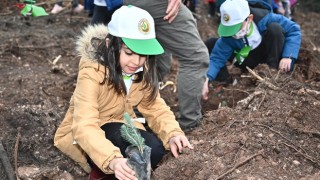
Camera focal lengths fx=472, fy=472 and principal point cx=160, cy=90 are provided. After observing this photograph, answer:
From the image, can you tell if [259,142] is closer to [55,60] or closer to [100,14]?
[100,14]

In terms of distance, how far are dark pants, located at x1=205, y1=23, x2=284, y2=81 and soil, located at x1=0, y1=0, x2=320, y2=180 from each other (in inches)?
9.5

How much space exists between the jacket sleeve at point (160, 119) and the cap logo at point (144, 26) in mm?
507

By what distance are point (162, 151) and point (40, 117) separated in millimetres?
1056

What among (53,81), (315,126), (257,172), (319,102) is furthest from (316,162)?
(53,81)

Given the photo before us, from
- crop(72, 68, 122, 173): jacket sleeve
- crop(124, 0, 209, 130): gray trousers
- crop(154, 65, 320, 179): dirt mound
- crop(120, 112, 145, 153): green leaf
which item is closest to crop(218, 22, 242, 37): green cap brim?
crop(154, 65, 320, 179): dirt mound

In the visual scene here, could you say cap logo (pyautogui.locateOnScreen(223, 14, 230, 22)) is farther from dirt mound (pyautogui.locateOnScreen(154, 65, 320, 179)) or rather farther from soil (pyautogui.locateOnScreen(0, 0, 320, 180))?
dirt mound (pyautogui.locateOnScreen(154, 65, 320, 179))

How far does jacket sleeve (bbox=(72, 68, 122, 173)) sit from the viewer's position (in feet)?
7.74

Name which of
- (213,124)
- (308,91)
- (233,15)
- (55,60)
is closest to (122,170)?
(213,124)

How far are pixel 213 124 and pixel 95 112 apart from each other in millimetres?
966

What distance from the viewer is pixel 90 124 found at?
2.46m

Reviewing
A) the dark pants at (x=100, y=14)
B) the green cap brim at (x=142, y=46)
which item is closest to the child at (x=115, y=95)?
the green cap brim at (x=142, y=46)

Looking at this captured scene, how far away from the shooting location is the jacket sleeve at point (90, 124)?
2359mm

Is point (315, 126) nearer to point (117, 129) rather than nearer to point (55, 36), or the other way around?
point (117, 129)

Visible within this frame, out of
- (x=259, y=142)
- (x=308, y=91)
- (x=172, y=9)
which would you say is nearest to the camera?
(x=259, y=142)
